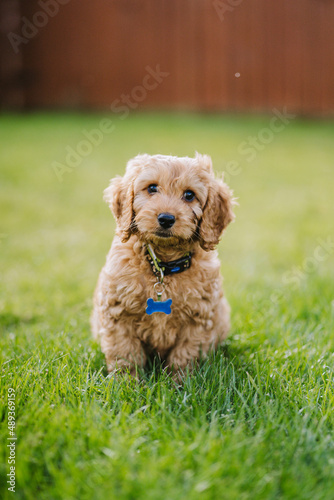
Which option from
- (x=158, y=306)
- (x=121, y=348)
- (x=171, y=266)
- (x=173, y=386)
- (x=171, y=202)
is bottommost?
(x=173, y=386)

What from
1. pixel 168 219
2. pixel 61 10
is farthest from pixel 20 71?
pixel 168 219

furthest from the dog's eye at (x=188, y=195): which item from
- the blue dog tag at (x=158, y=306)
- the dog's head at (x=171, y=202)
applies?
the blue dog tag at (x=158, y=306)

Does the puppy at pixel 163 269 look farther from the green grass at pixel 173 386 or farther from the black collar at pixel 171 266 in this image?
the green grass at pixel 173 386

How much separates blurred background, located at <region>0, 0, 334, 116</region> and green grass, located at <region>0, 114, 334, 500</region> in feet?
25.6

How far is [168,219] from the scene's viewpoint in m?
2.65

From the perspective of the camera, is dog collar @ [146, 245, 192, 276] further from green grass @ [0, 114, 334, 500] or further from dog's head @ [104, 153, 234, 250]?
green grass @ [0, 114, 334, 500]

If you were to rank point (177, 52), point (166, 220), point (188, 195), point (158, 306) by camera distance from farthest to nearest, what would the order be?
point (177, 52), point (188, 195), point (158, 306), point (166, 220)

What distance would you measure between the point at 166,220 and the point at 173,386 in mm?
967

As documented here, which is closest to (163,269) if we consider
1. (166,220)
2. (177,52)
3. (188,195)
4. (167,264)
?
(167,264)

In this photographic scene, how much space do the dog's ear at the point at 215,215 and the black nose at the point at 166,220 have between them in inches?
11.7

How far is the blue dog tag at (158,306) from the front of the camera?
2.76 meters

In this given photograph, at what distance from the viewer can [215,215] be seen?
2994 mm

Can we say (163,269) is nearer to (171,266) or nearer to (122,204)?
(171,266)

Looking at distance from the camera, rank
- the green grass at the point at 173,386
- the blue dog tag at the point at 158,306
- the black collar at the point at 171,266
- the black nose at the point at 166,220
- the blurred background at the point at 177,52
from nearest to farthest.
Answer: the green grass at the point at 173,386 → the black nose at the point at 166,220 → the blue dog tag at the point at 158,306 → the black collar at the point at 171,266 → the blurred background at the point at 177,52
